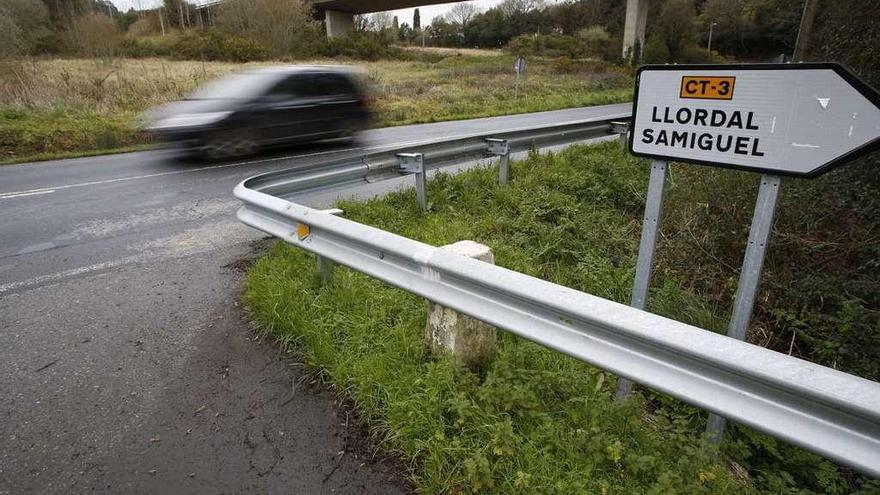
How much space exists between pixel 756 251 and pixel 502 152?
4.88 m

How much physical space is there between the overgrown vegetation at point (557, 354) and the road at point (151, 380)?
0.25 meters

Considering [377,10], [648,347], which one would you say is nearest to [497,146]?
[648,347]

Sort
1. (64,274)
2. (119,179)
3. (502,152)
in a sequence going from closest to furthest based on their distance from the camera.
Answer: (64,274)
(502,152)
(119,179)

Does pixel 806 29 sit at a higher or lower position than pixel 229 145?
higher

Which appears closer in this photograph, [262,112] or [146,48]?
[262,112]

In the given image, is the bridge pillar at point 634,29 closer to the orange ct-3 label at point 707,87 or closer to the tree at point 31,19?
the tree at point 31,19

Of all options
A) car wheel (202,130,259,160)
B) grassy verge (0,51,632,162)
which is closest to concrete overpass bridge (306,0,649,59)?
grassy verge (0,51,632,162)

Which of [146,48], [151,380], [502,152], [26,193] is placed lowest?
[26,193]

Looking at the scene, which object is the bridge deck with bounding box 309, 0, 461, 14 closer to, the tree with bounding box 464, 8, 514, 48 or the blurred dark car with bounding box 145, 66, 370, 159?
the tree with bounding box 464, 8, 514, 48

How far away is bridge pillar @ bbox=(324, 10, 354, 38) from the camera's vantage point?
5575 centimetres

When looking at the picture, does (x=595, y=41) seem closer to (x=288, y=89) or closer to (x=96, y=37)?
(x=96, y=37)

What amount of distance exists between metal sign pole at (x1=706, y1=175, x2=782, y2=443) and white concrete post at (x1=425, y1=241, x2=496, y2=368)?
1202 millimetres

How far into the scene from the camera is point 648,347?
1.96m

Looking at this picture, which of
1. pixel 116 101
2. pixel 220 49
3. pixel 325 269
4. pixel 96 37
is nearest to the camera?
pixel 325 269
